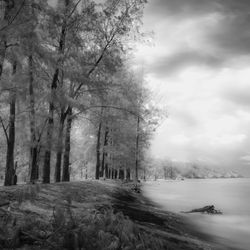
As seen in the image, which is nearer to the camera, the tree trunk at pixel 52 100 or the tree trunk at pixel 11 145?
the tree trunk at pixel 52 100

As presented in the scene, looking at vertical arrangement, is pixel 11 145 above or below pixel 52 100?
A: below

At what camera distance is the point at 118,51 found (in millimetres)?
20688

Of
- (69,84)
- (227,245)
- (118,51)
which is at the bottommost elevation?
(227,245)

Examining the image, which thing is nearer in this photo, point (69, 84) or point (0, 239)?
point (0, 239)

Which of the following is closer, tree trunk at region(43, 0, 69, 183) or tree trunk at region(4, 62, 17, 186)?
tree trunk at region(43, 0, 69, 183)

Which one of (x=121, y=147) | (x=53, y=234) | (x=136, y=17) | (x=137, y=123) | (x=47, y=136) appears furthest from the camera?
(x=137, y=123)

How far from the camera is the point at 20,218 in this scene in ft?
23.3

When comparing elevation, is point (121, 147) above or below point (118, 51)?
below

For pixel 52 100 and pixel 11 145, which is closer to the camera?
pixel 52 100

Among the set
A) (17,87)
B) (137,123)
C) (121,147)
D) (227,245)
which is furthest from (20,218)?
(137,123)

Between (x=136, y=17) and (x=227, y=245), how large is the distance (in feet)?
47.3

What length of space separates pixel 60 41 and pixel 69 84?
4.90 meters

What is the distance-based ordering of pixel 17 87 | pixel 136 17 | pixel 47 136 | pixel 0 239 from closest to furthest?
pixel 0 239 → pixel 17 87 → pixel 47 136 → pixel 136 17

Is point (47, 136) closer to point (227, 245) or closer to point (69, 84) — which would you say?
point (69, 84)
